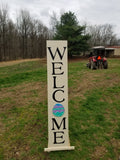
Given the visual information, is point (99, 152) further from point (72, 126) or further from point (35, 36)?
point (35, 36)

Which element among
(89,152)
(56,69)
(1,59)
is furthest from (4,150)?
(1,59)

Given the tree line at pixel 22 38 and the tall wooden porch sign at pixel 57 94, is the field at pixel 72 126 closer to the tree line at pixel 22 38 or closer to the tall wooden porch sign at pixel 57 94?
the tall wooden porch sign at pixel 57 94

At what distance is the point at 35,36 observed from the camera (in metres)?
35.3

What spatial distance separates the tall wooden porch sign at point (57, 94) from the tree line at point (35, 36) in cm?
1499

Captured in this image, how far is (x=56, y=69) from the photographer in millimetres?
1790

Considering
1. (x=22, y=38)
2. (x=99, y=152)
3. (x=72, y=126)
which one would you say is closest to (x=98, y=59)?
(x=72, y=126)

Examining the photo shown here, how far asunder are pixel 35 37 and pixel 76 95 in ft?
114

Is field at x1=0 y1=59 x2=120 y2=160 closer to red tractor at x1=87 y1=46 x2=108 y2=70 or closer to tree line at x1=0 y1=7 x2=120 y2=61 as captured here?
red tractor at x1=87 y1=46 x2=108 y2=70

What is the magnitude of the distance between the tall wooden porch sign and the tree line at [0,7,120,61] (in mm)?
14992

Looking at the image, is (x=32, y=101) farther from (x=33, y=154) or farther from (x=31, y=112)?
(x=33, y=154)

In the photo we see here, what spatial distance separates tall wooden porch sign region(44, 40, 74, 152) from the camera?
174 cm

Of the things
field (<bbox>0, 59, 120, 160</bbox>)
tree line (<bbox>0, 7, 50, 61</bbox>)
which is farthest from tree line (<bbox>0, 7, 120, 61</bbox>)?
field (<bbox>0, 59, 120, 160</bbox>)

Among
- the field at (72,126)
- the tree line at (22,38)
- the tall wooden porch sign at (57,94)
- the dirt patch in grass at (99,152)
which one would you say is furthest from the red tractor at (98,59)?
the tree line at (22,38)

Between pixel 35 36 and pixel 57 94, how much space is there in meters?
36.6
